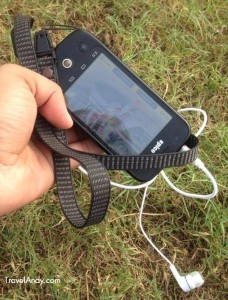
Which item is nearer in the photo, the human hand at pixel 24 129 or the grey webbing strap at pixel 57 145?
the human hand at pixel 24 129

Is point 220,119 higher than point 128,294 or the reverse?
higher

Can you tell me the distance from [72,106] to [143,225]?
0.49 metres

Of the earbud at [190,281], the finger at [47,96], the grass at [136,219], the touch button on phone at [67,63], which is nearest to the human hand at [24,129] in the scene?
the finger at [47,96]

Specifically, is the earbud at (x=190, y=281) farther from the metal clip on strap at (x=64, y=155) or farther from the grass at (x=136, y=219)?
the metal clip on strap at (x=64, y=155)

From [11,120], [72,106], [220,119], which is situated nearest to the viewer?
[11,120]

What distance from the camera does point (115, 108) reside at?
1563 mm

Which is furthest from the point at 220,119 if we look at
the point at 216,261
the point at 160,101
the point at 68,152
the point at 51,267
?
the point at 51,267

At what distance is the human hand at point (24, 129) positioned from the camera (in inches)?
51.6

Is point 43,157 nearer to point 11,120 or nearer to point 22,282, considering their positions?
point 11,120

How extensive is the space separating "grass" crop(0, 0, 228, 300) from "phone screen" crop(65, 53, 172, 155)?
23 cm

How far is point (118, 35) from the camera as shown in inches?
78.2

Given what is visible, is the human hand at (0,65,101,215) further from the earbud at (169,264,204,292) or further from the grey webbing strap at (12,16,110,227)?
the earbud at (169,264,204,292)

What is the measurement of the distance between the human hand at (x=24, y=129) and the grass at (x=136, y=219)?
246 mm

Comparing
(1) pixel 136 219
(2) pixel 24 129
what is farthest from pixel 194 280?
(2) pixel 24 129
